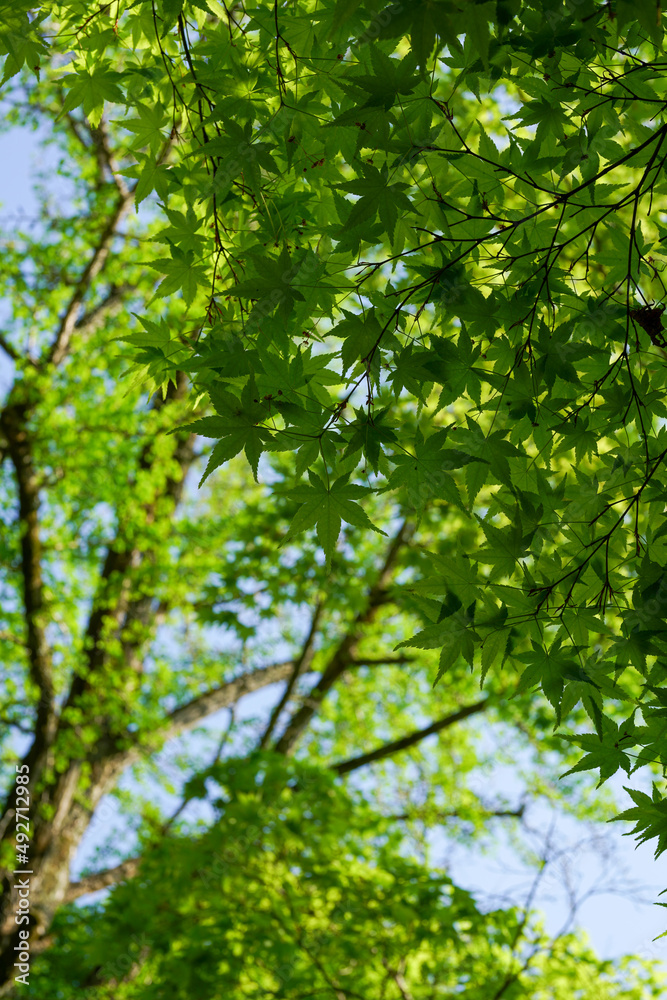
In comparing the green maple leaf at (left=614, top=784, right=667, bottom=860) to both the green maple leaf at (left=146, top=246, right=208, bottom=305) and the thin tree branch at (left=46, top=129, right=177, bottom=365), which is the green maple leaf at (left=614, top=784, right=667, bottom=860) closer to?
the green maple leaf at (left=146, top=246, right=208, bottom=305)

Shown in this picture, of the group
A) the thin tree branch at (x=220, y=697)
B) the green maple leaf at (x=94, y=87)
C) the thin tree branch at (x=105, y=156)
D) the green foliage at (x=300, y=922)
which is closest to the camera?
the green maple leaf at (x=94, y=87)

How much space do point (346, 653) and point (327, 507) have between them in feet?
24.8

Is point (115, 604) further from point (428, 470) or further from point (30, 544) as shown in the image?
point (428, 470)

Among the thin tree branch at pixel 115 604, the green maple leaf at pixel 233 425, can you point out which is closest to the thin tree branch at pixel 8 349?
the thin tree branch at pixel 115 604

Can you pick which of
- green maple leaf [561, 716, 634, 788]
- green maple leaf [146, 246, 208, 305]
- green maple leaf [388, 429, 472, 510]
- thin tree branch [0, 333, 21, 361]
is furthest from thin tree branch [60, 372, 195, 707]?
green maple leaf [561, 716, 634, 788]

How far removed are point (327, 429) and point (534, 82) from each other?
1.12 meters

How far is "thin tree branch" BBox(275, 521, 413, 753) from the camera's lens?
8188mm

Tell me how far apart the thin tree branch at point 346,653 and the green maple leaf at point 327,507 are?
231 inches

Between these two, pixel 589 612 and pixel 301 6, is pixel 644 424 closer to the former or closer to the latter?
pixel 589 612

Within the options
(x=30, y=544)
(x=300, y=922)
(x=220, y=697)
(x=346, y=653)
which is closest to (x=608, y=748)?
(x=300, y=922)

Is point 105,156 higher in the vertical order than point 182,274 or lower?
higher

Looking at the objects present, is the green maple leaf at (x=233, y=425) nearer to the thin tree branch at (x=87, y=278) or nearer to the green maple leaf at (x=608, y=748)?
the green maple leaf at (x=608, y=748)

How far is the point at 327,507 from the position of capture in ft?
5.92

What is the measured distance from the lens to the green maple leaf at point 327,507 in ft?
5.84
